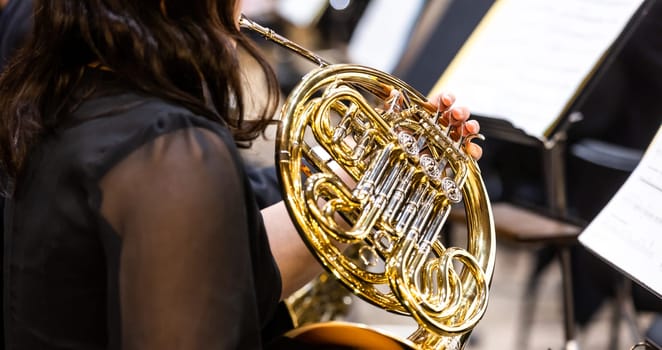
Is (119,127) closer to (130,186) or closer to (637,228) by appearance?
(130,186)

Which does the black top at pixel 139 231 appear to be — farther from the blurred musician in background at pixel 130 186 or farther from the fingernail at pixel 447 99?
the fingernail at pixel 447 99

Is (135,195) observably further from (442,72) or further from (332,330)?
(442,72)

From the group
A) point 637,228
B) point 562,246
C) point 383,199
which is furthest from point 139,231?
point 562,246

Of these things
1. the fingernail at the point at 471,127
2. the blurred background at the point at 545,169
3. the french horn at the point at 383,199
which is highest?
the fingernail at the point at 471,127

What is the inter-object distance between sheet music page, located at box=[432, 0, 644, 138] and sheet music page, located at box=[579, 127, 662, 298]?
26 centimetres

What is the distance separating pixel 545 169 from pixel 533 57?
1.09 ft

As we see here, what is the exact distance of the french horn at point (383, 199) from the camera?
89 centimetres

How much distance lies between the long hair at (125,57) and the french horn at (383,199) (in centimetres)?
9

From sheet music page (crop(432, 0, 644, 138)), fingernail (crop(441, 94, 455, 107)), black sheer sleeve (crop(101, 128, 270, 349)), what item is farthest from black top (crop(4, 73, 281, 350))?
sheet music page (crop(432, 0, 644, 138))

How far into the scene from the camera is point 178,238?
0.75 meters

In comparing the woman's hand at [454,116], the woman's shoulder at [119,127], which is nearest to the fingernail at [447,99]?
the woman's hand at [454,116]

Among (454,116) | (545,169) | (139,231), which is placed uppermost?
(454,116)

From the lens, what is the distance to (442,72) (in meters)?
1.57

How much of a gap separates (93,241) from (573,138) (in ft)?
5.29
